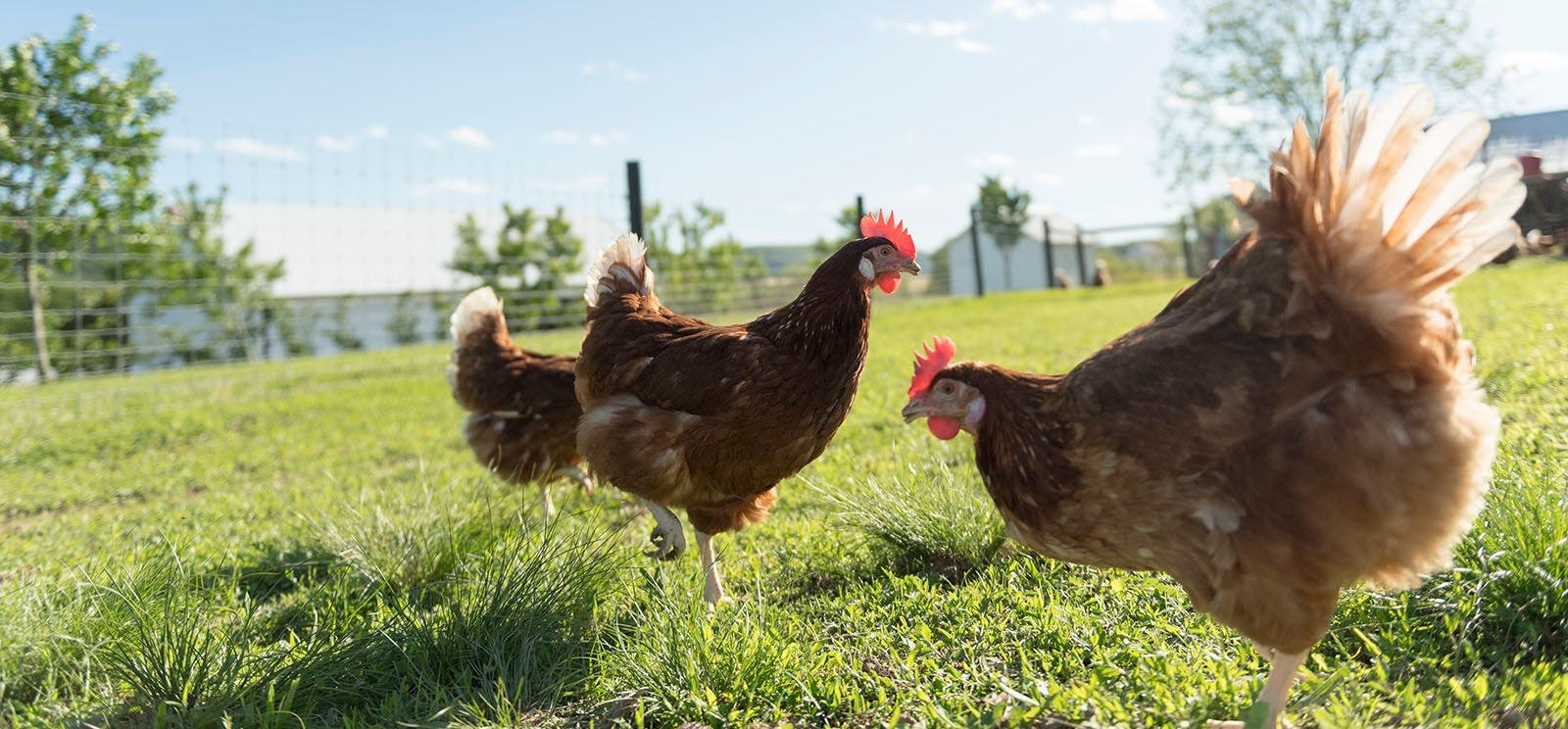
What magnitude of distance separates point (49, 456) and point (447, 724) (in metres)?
7.28

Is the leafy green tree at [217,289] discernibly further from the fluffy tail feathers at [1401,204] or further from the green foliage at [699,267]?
the fluffy tail feathers at [1401,204]

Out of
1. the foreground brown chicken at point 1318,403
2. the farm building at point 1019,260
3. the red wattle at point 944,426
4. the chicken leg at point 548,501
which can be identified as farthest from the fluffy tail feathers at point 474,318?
the farm building at point 1019,260

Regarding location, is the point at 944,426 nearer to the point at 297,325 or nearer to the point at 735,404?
the point at 735,404

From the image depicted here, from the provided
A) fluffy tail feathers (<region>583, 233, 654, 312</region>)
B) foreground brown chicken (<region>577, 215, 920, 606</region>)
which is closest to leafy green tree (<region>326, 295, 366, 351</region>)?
fluffy tail feathers (<region>583, 233, 654, 312</region>)

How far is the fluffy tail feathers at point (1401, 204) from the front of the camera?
1.73m

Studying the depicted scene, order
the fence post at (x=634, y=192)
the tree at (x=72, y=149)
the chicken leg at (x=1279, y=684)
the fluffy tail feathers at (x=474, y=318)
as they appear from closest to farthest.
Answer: the chicken leg at (x=1279, y=684), the fluffy tail feathers at (x=474, y=318), the fence post at (x=634, y=192), the tree at (x=72, y=149)

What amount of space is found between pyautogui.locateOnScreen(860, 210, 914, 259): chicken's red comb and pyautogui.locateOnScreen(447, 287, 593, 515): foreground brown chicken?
207 centimetres

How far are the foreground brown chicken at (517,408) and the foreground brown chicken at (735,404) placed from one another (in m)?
1.28

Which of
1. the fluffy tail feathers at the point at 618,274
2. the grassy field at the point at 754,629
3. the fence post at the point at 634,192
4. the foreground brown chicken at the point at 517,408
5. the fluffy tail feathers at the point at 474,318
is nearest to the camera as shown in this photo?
the grassy field at the point at 754,629

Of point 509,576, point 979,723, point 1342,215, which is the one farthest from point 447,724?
point 1342,215

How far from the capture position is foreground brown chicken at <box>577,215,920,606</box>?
9.77ft

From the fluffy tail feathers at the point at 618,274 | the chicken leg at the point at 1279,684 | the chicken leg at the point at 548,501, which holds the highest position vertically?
the fluffy tail feathers at the point at 618,274

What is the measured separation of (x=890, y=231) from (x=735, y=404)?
103cm

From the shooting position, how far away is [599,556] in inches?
105
